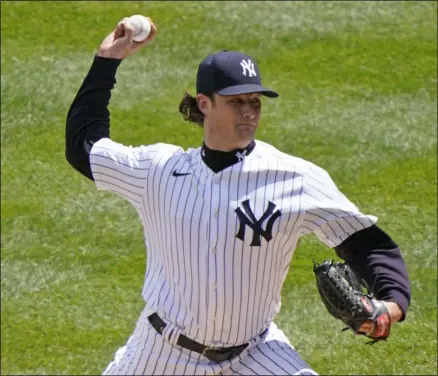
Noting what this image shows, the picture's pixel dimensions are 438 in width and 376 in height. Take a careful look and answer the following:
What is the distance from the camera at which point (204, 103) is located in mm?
3941

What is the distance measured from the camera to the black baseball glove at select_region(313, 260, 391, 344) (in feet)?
11.5

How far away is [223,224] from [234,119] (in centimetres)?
40

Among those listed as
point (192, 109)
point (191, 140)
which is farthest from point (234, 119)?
point (191, 140)

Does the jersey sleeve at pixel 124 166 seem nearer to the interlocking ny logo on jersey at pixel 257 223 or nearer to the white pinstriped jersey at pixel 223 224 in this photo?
the white pinstriped jersey at pixel 223 224

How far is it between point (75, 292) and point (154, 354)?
2405 millimetres

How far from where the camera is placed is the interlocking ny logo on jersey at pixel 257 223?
3.71 m

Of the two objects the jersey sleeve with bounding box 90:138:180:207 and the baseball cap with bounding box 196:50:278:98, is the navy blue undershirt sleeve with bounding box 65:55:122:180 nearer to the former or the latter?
the jersey sleeve with bounding box 90:138:180:207

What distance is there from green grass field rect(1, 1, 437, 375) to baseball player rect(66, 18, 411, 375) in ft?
6.28

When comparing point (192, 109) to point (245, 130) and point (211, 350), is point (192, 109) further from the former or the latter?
point (211, 350)

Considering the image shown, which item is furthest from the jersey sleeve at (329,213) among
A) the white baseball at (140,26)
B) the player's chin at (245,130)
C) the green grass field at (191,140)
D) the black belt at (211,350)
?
the green grass field at (191,140)

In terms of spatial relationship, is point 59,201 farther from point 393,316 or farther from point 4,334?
point 393,316

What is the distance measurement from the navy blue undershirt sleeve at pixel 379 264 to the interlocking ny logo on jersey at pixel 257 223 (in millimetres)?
286

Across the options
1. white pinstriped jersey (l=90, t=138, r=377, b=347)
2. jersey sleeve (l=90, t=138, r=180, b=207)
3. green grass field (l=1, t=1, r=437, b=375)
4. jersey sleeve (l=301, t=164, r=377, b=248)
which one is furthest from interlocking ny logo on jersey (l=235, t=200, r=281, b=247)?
green grass field (l=1, t=1, r=437, b=375)

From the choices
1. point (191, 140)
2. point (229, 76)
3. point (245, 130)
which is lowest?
point (191, 140)
